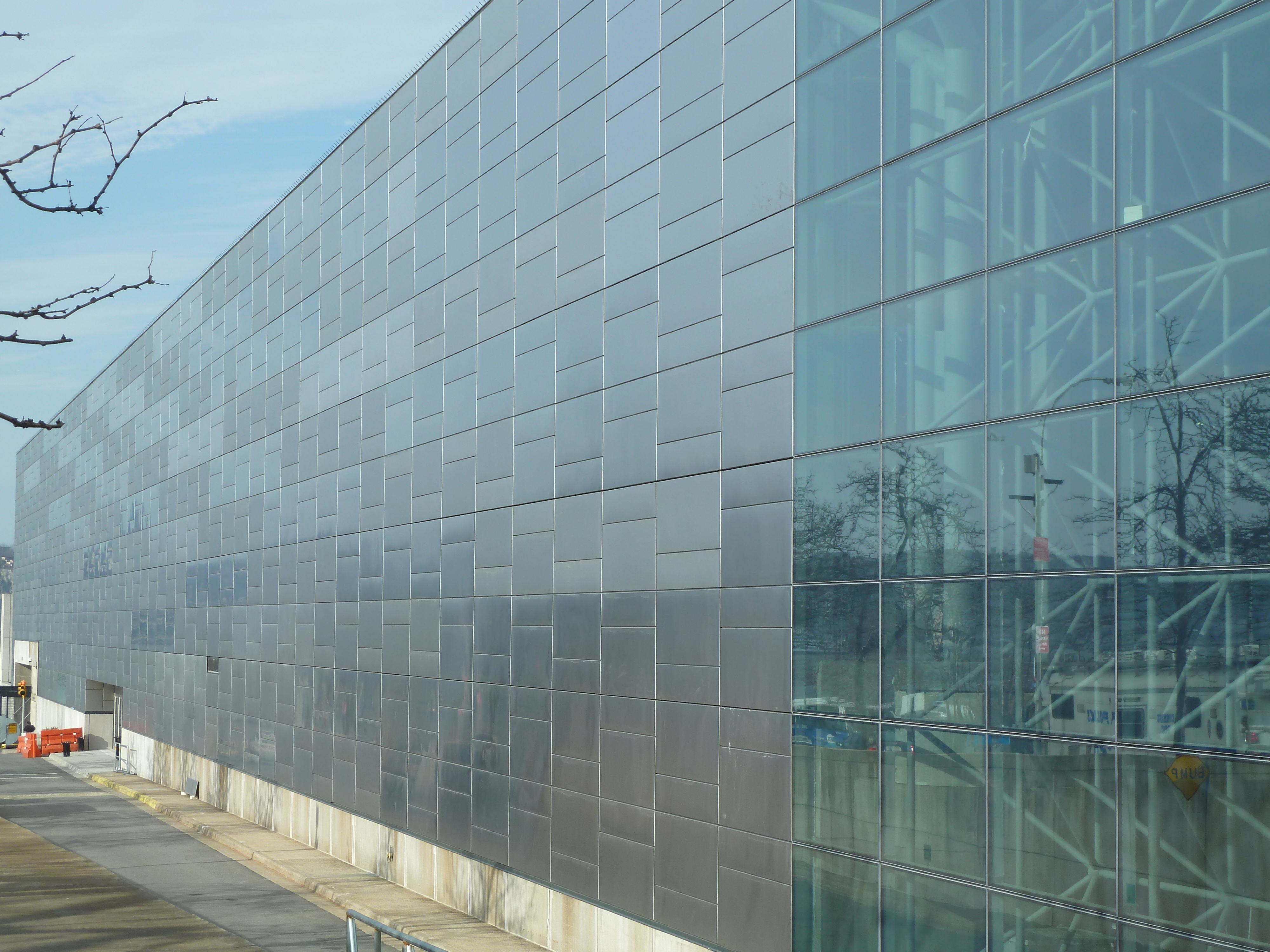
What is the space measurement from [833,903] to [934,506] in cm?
425

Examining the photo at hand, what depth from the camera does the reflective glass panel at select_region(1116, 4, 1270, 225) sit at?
934 centimetres

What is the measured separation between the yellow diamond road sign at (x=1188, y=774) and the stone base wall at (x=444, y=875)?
7.39 m

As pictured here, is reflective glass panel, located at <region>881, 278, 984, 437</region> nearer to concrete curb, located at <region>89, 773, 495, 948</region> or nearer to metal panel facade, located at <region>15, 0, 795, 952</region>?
metal panel facade, located at <region>15, 0, 795, 952</region>

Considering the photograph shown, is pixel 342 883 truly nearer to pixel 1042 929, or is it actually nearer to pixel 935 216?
pixel 1042 929

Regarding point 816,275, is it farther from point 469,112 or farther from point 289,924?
point 289,924

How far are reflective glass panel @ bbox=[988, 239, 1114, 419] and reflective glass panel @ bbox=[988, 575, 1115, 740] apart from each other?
60.4 inches

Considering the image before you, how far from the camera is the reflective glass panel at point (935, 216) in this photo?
11883 millimetres

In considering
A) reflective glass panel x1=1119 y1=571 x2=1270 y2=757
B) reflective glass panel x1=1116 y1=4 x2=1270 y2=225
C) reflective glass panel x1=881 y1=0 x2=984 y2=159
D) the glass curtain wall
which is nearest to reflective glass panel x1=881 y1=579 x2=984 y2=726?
the glass curtain wall

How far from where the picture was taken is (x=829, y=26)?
45.8ft

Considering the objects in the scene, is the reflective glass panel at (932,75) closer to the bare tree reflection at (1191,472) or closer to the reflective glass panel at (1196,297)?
the reflective glass panel at (1196,297)

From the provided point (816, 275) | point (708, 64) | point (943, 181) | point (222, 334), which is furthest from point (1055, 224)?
point (222, 334)

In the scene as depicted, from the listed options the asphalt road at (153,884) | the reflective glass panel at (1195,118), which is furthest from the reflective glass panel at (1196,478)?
the asphalt road at (153,884)

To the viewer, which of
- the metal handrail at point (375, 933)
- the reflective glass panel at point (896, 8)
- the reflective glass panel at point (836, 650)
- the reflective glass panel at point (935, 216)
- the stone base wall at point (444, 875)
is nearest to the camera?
the reflective glass panel at point (935, 216)

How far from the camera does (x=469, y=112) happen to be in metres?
23.6
